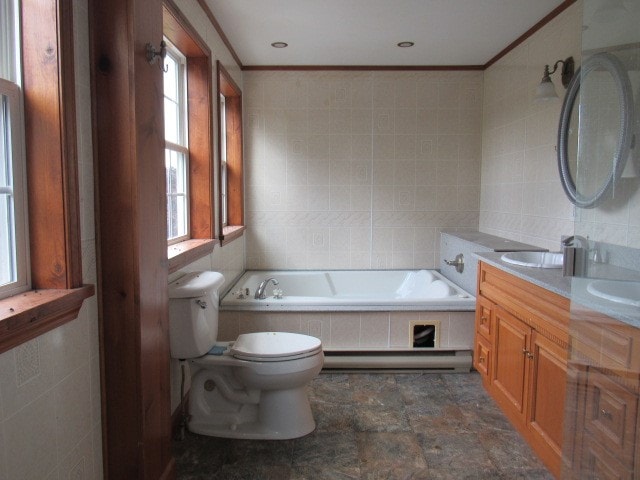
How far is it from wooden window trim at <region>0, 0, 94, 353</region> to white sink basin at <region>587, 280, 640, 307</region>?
4.97 ft

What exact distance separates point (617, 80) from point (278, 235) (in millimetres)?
3263

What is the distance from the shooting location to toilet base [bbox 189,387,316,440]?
2445 millimetres

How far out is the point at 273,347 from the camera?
2.46 metres

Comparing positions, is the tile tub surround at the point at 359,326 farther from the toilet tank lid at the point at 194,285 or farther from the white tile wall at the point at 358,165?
the white tile wall at the point at 358,165

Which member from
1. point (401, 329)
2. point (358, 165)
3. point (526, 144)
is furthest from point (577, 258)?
point (358, 165)

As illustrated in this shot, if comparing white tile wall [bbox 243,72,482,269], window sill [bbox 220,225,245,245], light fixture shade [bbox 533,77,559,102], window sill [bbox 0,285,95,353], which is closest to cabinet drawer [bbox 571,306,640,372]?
window sill [bbox 0,285,95,353]

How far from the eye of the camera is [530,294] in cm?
228

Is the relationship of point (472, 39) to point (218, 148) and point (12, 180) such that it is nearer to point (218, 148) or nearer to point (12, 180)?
point (218, 148)

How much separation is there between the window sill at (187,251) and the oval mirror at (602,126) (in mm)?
1670

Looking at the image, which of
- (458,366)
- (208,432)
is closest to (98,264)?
(208,432)

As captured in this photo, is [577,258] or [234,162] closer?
[577,258]

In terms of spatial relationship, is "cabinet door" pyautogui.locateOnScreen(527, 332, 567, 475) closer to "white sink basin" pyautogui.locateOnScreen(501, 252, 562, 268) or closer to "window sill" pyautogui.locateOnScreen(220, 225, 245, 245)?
"white sink basin" pyautogui.locateOnScreen(501, 252, 562, 268)

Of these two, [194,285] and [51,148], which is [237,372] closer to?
[194,285]

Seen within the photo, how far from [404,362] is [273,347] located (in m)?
1.18
